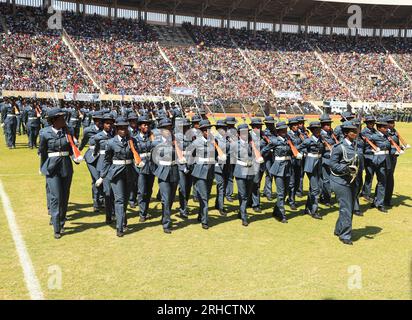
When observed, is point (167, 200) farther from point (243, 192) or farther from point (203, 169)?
point (243, 192)

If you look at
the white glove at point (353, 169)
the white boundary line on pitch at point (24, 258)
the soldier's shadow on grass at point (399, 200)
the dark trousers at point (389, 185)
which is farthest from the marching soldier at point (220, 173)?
the soldier's shadow on grass at point (399, 200)

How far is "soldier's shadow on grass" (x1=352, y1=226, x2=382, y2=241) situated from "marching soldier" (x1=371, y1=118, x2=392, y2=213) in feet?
5.11

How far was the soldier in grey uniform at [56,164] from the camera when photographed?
7293 millimetres

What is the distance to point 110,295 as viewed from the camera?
203 inches

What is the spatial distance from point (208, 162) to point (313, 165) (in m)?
2.52

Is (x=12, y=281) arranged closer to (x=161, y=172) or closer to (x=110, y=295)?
(x=110, y=295)

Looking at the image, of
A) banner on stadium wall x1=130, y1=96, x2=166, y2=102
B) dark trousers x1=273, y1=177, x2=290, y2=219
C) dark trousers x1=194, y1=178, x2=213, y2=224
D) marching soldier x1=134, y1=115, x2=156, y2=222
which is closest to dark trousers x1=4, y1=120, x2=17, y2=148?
marching soldier x1=134, y1=115, x2=156, y2=222

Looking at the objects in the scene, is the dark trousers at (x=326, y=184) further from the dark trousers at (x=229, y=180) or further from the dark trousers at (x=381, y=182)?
the dark trousers at (x=229, y=180)

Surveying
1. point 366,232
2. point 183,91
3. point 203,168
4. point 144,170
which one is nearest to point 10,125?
point 144,170

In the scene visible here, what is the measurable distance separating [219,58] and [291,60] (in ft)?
30.6

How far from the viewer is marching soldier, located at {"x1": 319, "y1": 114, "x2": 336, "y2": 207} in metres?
9.79

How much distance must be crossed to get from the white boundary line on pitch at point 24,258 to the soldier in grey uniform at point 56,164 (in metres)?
0.63

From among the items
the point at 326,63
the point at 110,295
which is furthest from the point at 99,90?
the point at 110,295
